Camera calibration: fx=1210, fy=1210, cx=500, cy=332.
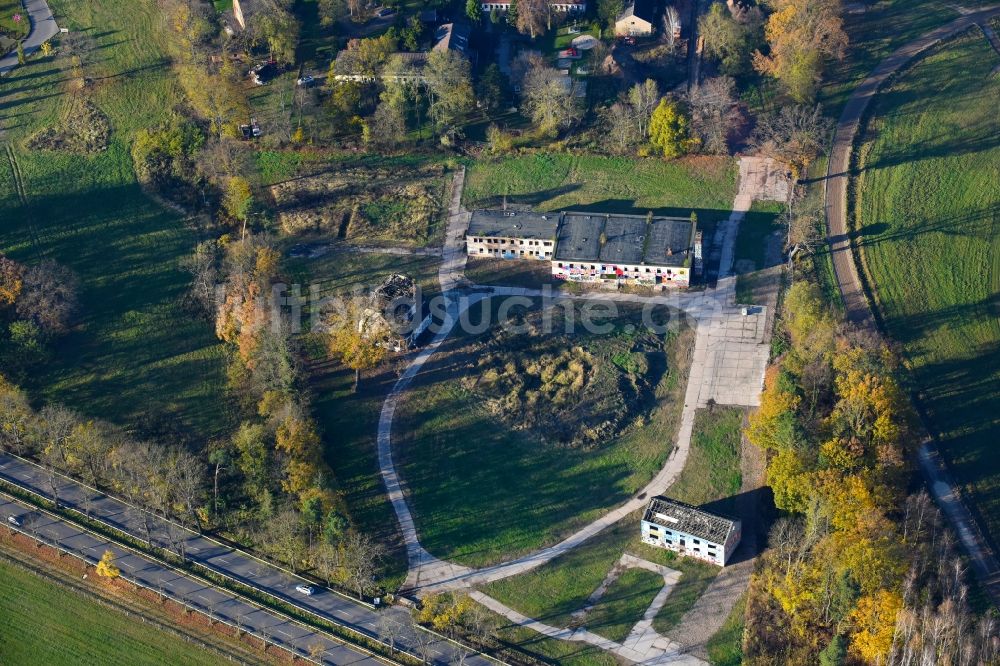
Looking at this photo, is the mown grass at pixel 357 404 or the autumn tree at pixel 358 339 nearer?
the mown grass at pixel 357 404

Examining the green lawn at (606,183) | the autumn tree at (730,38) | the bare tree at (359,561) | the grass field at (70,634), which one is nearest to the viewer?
the grass field at (70,634)

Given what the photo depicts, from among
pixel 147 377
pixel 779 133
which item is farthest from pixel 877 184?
pixel 147 377

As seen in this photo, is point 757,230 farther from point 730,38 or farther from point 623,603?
point 623,603

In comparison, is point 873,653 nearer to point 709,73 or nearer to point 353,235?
point 353,235

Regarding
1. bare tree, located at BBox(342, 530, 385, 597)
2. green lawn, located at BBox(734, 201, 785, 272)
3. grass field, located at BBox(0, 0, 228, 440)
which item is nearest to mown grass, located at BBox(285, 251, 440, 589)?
bare tree, located at BBox(342, 530, 385, 597)

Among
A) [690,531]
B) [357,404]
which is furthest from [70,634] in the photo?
[690,531]

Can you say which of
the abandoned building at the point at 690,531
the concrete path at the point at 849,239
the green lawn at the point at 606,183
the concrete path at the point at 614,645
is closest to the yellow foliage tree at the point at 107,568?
the concrete path at the point at 614,645

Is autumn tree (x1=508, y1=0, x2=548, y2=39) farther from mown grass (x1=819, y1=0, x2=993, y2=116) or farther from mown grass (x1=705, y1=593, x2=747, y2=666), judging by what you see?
mown grass (x1=705, y1=593, x2=747, y2=666)

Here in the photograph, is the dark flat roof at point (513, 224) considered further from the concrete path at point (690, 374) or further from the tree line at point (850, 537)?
the tree line at point (850, 537)
